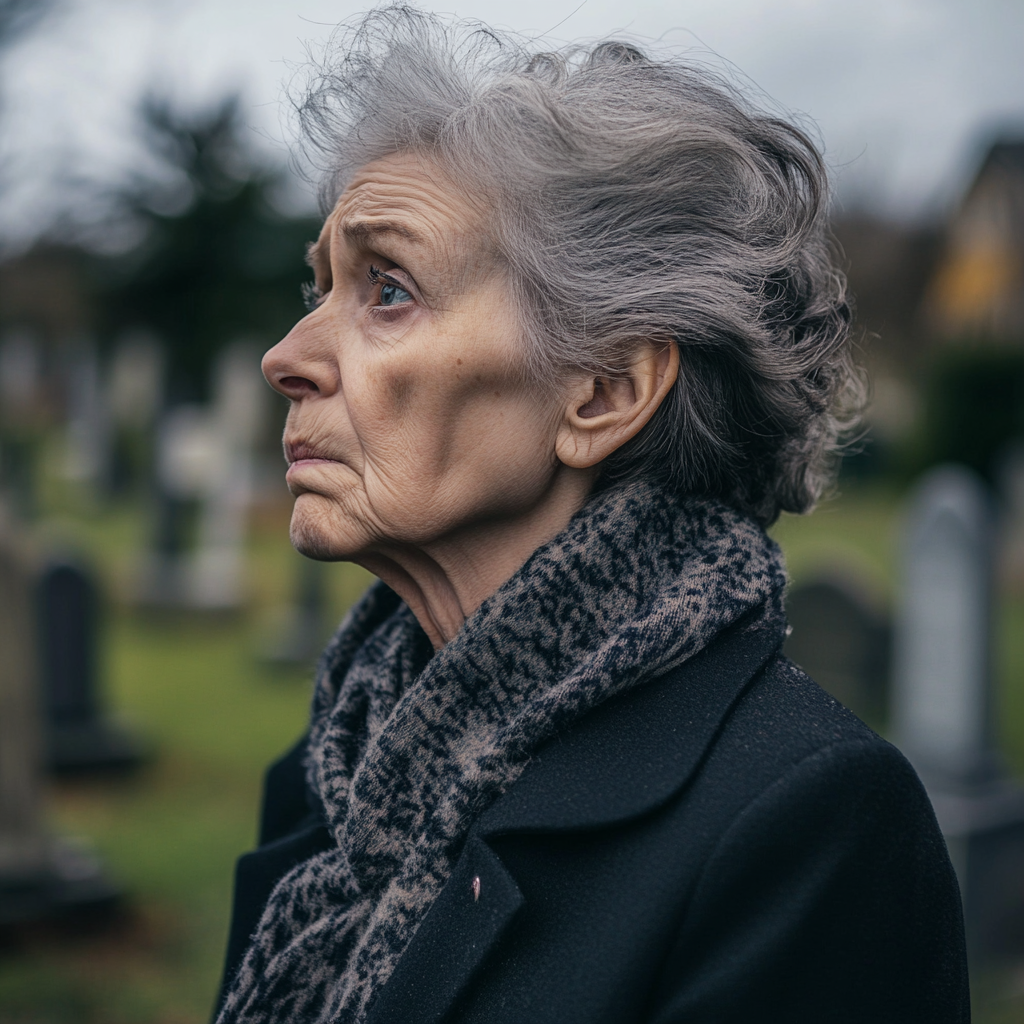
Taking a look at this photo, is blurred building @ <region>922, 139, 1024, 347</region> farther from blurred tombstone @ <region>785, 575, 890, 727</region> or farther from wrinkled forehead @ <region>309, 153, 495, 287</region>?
wrinkled forehead @ <region>309, 153, 495, 287</region>

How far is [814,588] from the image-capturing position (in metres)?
7.41

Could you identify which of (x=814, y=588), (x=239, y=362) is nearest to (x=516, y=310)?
(x=814, y=588)

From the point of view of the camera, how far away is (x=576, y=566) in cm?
167

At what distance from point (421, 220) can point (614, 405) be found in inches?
17.0

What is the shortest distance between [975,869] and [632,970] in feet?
13.3

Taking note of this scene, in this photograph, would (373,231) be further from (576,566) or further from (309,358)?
(576,566)

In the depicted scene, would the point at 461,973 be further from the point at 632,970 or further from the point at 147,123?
the point at 147,123

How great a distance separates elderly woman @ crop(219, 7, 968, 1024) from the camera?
1420mm

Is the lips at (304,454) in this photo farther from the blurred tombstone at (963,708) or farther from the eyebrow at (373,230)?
the blurred tombstone at (963,708)

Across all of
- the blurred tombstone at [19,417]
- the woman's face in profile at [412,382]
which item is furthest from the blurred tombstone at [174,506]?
the woman's face in profile at [412,382]

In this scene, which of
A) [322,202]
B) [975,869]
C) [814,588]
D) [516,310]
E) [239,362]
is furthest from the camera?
[239,362]

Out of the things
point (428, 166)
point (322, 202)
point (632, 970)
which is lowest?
point (632, 970)

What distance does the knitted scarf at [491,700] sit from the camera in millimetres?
1574

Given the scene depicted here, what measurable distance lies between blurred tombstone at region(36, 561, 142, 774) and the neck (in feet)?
18.3
